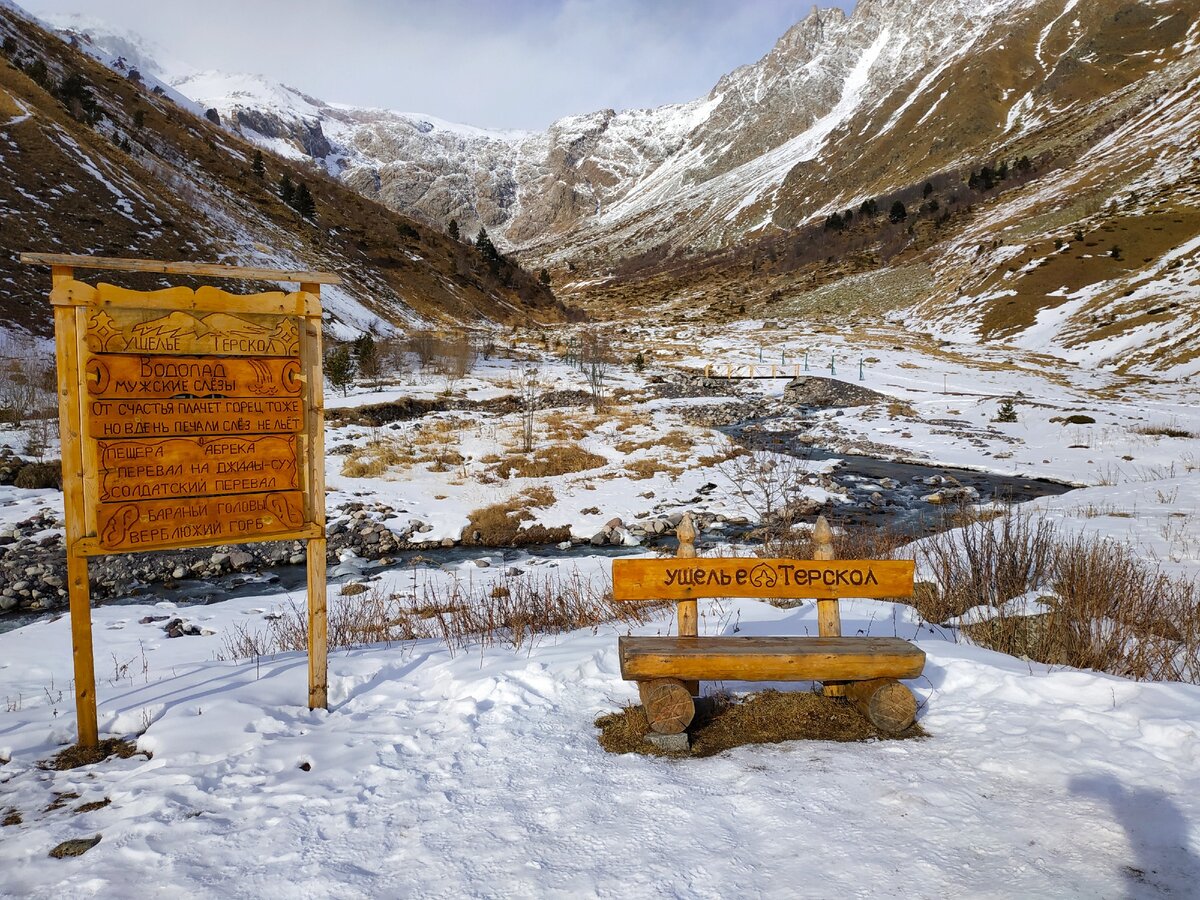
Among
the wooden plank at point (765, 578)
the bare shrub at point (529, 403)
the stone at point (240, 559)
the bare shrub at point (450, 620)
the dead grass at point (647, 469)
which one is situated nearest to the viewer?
the wooden plank at point (765, 578)

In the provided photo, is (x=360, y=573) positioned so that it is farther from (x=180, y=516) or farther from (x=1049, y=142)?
(x=1049, y=142)

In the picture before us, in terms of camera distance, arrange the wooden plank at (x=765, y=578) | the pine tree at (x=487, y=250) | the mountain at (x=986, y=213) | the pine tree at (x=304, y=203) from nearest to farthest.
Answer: the wooden plank at (x=765, y=578)
the mountain at (x=986, y=213)
the pine tree at (x=304, y=203)
the pine tree at (x=487, y=250)

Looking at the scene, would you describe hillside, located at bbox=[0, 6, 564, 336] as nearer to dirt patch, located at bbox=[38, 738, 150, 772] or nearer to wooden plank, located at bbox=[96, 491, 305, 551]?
wooden plank, located at bbox=[96, 491, 305, 551]

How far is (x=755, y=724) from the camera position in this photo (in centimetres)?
426

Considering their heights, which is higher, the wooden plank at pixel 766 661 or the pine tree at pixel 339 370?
the pine tree at pixel 339 370

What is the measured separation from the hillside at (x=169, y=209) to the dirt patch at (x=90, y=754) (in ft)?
73.3

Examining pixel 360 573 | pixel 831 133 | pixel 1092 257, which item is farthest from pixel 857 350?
pixel 831 133

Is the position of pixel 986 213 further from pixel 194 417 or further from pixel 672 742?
pixel 194 417

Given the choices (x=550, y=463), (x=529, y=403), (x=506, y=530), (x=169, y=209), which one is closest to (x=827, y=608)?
(x=506, y=530)

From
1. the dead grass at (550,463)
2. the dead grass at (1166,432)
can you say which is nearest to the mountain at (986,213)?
the dead grass at (1166,432)

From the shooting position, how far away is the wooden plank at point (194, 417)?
3.75m

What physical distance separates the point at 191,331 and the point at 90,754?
2527 mm

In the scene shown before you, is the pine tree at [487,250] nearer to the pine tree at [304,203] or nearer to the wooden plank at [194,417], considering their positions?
the pine tree at [304,203]

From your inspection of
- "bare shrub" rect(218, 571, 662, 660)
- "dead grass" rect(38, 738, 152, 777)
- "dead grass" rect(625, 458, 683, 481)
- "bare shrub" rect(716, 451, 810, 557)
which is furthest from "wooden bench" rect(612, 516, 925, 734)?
"dead grass" rect(625, 458, 683, 481)
